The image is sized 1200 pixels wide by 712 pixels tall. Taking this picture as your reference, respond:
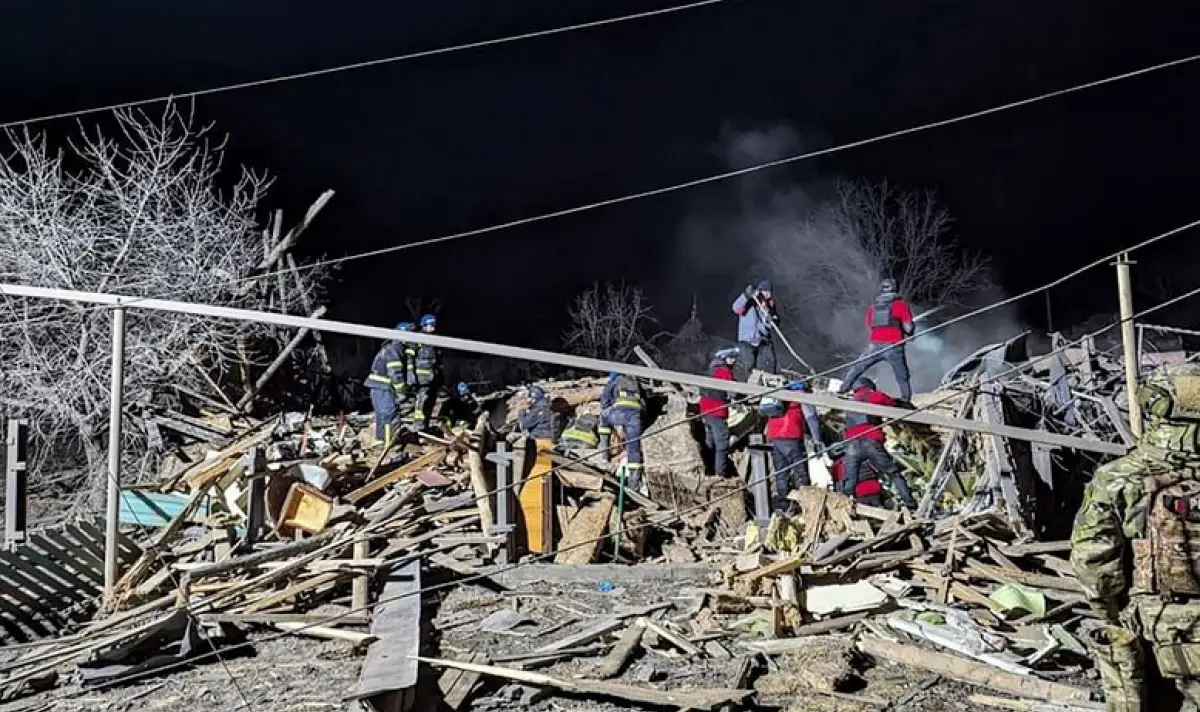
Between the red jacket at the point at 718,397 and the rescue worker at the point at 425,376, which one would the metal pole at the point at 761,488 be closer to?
the red jacket at the point at 718,397

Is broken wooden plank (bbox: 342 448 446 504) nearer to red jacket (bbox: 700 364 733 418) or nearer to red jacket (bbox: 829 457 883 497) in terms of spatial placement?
red jacket (bbox: 700 364 733 418)

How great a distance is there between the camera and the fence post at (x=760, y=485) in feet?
36.2

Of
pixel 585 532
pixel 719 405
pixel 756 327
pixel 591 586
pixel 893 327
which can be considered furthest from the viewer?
pixel 756 327

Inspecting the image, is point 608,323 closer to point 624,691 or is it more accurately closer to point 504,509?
point 504,509

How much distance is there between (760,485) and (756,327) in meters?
4.68

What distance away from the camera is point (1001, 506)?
10617mm

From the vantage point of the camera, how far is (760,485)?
37.2 ft

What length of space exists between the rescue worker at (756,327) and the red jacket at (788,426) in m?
3.13

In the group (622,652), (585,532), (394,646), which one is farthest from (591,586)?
(394,646)

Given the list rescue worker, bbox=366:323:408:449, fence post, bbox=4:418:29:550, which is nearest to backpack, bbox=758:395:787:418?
rescue worker, bbox=366:323:408:449

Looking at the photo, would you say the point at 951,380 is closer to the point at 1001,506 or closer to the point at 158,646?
the point at 1001,506

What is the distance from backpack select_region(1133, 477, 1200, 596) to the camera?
4.66m

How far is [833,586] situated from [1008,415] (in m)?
4.62

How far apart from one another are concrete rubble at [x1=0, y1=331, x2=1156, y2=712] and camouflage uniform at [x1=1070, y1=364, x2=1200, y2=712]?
119 cm
